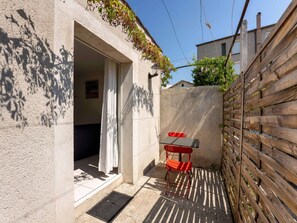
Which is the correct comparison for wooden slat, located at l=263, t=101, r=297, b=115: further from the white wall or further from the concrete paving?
the concrete paving

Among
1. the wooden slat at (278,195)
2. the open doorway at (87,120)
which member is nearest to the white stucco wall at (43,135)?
the open doorway at (87,120)

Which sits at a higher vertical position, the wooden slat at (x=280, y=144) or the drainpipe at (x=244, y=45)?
the drainpipe at (x=244, y=45)

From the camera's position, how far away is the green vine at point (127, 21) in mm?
2545

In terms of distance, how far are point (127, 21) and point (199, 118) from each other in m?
3.27

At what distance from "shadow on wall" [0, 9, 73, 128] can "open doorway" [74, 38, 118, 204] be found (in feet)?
3.11

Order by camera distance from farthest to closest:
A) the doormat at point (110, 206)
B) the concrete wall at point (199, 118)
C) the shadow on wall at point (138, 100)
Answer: the concrete wall at point (199, 118) < the shadow on wall at point (138, 100) < the doormat at point (110, 206)

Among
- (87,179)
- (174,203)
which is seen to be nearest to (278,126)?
(174,203)

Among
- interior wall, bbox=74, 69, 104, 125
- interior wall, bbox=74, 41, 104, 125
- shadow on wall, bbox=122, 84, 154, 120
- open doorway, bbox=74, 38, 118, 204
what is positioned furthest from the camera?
interior wall, bbox=74, 69, 104, 125

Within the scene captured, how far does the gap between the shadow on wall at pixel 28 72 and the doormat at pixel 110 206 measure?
5.46ft

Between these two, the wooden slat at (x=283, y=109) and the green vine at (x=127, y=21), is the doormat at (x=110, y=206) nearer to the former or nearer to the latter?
the wooden slat at (x=283, y=109)

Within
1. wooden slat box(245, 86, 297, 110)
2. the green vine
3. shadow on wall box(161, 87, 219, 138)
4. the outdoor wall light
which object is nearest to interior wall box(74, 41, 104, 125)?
the outdoor wall light

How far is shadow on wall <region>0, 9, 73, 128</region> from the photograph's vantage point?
141 cm

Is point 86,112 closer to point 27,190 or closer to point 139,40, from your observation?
point 139,40

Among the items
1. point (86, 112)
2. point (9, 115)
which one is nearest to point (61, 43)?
point (9, 115)
